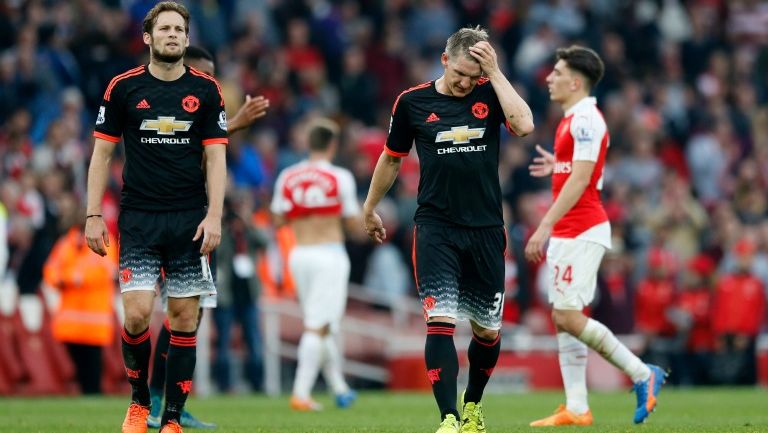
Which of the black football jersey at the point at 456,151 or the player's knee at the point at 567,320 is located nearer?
the black football jersey at the point at 456,151

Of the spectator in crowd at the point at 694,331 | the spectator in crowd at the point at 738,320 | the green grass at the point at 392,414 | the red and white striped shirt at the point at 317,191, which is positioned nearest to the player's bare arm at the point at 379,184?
the green grass at the point at 392,414

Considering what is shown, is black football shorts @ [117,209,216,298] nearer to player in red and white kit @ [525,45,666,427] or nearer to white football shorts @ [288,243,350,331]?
player in red and white kit @ [525,45,666,427]

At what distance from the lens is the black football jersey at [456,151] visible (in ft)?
30.2

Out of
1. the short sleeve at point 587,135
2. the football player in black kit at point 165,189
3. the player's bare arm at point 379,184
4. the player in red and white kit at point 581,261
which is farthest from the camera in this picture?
the player in red and white kit at point 581,261

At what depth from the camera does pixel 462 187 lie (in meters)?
9.20

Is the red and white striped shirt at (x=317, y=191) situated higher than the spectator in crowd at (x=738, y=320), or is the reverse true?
the red and white striped shirt at (x=317, y=191)

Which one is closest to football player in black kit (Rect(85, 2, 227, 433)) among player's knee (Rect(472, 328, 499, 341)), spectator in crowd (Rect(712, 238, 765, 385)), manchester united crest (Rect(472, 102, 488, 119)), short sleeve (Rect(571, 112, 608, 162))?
manchester united crest (Rect(472, 102, 488, 119))

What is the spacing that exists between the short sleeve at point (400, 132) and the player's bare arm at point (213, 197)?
43.8 inches

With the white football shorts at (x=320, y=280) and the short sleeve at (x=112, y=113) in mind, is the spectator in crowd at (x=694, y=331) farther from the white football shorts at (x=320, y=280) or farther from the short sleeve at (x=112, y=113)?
the short sleeve at (x=112, y=113)

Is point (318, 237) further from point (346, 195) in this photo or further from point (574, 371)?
point (574, 371)

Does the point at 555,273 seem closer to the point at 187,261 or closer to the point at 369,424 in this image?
the point at 369,424

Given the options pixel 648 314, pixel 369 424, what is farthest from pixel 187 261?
pixel 648 314

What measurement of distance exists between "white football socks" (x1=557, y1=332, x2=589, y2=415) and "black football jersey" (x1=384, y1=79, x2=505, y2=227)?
2308 mm

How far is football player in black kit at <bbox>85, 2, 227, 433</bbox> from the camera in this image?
9.05 m
